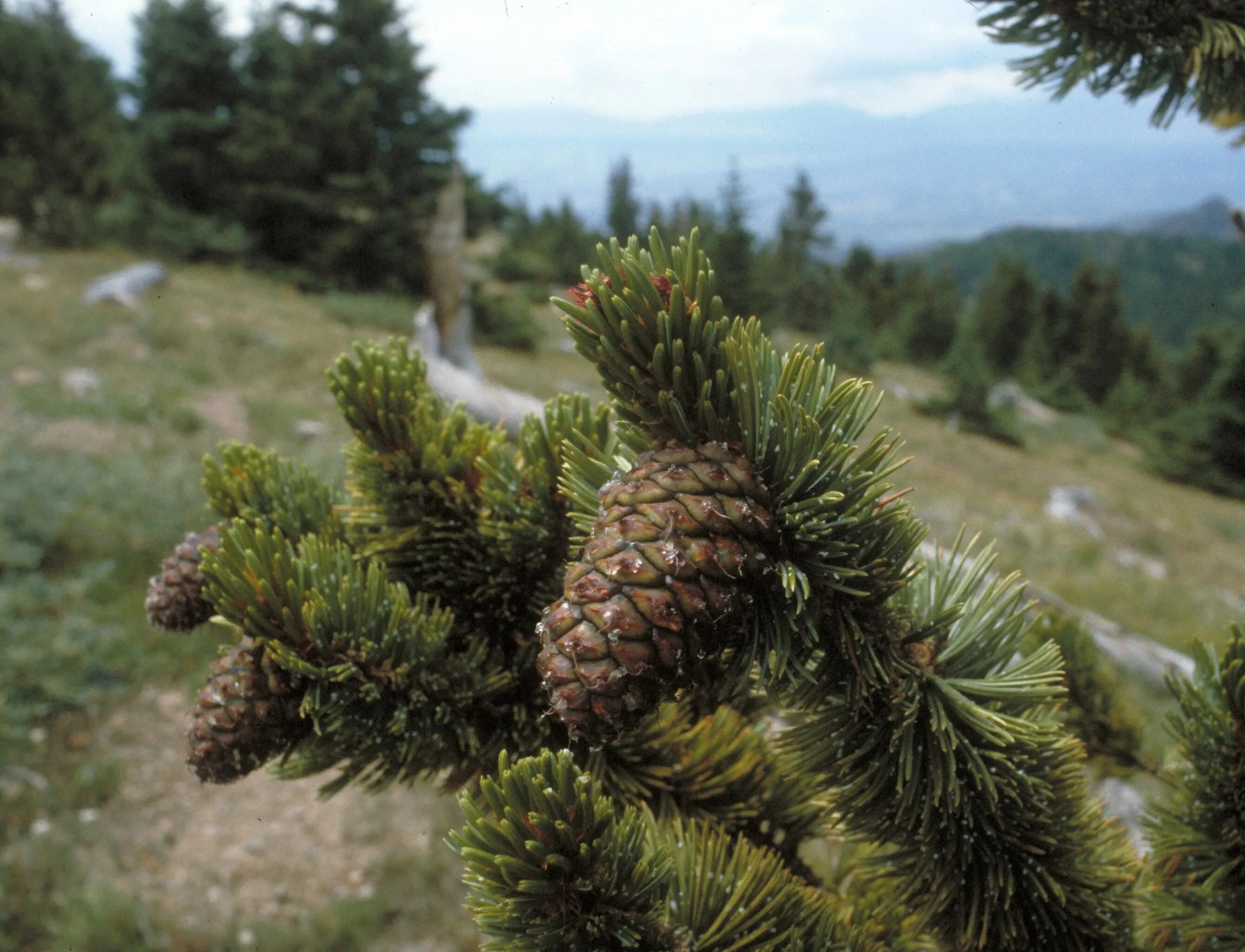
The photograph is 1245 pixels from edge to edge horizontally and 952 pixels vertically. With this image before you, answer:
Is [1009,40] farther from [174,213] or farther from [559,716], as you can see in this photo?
[174,213]

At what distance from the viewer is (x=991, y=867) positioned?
3.57ft

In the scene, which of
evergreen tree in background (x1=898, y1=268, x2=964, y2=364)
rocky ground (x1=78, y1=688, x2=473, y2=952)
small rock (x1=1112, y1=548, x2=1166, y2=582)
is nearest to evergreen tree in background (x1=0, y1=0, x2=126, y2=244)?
rocky ground (x1=78, y1=688, x2=473, y2=952)

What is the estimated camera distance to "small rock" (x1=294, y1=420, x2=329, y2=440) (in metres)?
10.8

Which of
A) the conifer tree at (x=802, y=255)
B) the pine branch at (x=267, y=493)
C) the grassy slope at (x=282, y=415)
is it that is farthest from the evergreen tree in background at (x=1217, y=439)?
the pine branch at (x=267, y=493)

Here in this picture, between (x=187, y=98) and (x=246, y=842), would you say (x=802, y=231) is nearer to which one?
(x=187, y=98)

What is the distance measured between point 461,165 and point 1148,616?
1900cm

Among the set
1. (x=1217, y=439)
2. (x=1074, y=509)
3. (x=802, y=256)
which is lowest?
(x=1217, y=439)

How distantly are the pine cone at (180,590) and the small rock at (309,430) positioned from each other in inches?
396

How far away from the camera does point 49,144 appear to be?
19.0m

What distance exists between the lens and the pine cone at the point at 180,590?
123cm

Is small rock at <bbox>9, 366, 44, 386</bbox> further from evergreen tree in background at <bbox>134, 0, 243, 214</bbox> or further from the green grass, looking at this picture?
evergreen tree in background at <bbox>134, 0, 243, 214</bbox>

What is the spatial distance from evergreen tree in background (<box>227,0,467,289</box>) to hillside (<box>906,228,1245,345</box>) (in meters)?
66.1

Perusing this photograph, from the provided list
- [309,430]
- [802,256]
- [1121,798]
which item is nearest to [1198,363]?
[802,256]

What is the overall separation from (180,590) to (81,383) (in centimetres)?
1226
